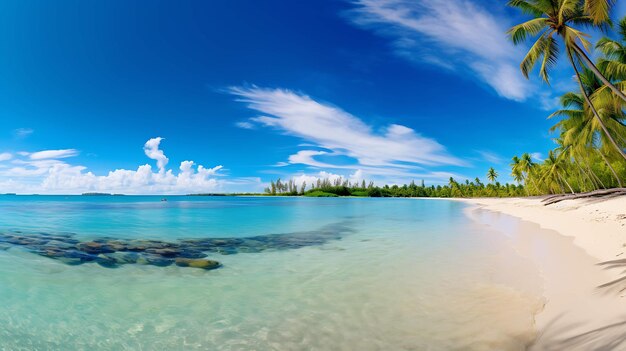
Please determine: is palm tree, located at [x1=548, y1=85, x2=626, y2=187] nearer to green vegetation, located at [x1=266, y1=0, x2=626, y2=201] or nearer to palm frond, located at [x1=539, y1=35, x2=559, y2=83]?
green vegetation, located at [x1=266, y1=0, x2=626, y2=201]

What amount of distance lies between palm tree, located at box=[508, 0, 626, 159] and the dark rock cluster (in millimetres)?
13654

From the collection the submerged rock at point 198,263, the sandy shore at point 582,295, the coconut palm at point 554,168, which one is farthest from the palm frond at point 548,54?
the coconut palm at point 554,168

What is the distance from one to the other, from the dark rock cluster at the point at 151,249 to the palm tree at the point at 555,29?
13.7 metres

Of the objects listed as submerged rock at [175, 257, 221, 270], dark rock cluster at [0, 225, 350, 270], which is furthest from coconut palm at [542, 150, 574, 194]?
submerged rock at [175, 257, 221, 270]

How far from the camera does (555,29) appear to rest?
1407cm

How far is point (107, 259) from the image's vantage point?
10227 millimetres

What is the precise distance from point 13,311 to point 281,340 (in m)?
5.23

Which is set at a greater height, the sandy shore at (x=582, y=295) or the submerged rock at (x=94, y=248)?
the sandy shore at (x=582, y=295)

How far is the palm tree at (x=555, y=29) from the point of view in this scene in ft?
41.4

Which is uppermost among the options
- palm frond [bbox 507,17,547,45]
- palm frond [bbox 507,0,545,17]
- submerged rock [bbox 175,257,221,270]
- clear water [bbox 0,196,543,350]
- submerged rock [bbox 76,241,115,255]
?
palm frond [bbox 507,0,545,17]

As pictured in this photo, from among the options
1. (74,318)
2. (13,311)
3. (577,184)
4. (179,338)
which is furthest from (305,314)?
(577,184)

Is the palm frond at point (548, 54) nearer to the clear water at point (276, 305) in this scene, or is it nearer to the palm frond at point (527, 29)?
the palm frond at point (527, 29)

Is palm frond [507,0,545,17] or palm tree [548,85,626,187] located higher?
palm frond [507,0,545,17]

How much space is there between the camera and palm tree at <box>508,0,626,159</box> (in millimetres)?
12625
